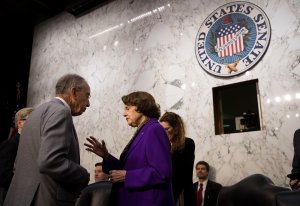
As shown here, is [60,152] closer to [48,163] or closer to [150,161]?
[48,163]

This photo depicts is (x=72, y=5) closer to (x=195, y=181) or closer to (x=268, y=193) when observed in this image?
(x=195, y=181)

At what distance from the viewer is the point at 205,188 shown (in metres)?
4.00

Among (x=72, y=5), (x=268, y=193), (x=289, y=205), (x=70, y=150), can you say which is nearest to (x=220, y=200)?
(x=268, y=193)

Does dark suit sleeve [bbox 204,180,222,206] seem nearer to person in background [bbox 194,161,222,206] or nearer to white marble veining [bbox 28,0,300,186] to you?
person in background [bbox 194,161,222,206]

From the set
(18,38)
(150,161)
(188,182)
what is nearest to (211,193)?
(188,182)

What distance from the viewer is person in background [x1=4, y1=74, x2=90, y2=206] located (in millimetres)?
1634

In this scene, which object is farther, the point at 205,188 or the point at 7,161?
the point at 205,188

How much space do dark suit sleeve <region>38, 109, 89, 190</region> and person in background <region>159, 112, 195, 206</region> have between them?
3.32ft

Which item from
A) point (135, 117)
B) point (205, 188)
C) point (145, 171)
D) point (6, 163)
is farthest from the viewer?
point (205, 188)

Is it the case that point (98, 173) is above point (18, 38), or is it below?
below

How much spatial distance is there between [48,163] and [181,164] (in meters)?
1.26

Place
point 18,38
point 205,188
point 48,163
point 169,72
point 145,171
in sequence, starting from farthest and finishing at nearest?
point 18,38, point 169,72, point 205,188, point 145,171, point 48,163

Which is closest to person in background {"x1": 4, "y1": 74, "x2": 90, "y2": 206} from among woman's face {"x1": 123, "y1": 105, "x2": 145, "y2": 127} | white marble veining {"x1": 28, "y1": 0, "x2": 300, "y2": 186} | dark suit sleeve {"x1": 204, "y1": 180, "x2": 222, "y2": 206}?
woman's face {"x1": 123, "y1": 105, "x2": 145, "y2": 127}

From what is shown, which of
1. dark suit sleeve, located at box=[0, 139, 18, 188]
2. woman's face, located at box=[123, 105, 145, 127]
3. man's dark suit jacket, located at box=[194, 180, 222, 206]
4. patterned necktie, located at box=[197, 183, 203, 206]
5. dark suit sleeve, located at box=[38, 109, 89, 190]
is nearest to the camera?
dark suit sleeve, located at box=[38, 109, 89, 190]
